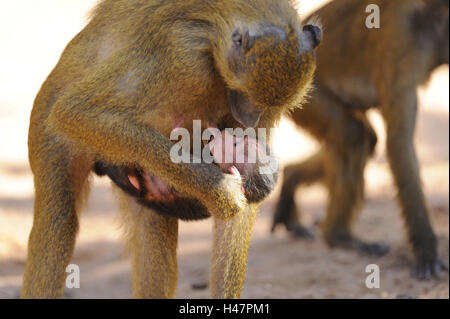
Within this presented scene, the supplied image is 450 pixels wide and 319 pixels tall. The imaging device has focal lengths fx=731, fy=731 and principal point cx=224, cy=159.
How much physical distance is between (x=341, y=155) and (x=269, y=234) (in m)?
1.50

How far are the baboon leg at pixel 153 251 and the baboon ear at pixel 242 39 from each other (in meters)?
1.32

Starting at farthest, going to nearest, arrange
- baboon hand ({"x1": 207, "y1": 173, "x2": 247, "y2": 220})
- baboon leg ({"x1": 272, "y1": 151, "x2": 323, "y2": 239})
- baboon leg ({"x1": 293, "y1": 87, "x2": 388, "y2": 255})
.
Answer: baboon leg ({"x1": 272, "y1": 151, "x2": 323, "y2": 239})
baboon leg ({"x1": 293, "y1": 87, "x2": 388, "y2": 255})
baboon hand ({"x1": 207, "y1": 173, "x2": 247, "y2": 220})

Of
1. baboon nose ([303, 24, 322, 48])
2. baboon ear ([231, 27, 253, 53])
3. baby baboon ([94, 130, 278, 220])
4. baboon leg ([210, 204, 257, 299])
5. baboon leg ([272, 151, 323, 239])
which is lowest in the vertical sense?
baboon leg ([210, 204, 257, 299])

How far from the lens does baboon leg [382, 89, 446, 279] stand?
5.95 meters

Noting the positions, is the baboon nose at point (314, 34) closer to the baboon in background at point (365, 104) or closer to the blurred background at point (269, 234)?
the blurred background at point (269, 234)

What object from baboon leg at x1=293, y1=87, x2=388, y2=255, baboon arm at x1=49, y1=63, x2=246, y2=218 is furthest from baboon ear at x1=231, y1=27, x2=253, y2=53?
baboon leg at x1=293, y1=87, x2=388, y2=255

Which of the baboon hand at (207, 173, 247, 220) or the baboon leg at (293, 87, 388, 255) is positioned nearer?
the baboon hand at (207, 173, 247, 220)

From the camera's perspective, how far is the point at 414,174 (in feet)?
19.5

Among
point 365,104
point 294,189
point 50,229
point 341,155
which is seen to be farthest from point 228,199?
point 294,189

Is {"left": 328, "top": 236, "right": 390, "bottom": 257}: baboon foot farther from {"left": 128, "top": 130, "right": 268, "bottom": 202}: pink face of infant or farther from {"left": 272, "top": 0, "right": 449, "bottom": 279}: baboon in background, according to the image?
{"left": 128, "top": 130, "right": 268, "bottom": 202}: pink face of infant

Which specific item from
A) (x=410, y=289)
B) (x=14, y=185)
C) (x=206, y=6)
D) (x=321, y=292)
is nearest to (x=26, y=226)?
(x=14, y=185)

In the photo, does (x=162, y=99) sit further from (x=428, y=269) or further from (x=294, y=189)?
(x=294, y=189)

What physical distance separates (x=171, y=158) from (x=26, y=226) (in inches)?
161

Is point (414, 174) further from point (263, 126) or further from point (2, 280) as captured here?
point (2, 280)
